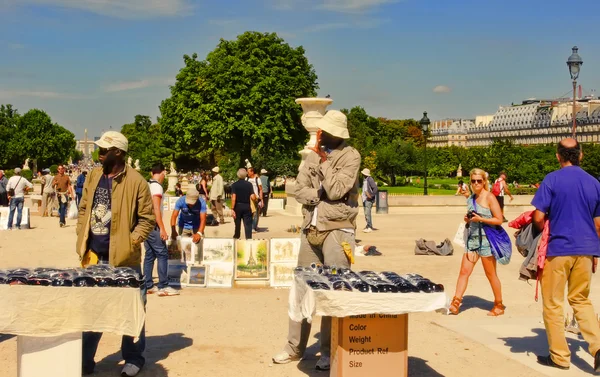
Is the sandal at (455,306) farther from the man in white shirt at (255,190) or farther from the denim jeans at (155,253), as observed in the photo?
the man in white shirt at (255,190)

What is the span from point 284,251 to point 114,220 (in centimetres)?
622

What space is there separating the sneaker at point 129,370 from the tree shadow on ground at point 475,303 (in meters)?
5.13

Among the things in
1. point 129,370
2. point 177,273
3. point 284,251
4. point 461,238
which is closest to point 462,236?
point 461,238

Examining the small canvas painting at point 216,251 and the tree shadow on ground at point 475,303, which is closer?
the tree shadow on ground at point 475,303

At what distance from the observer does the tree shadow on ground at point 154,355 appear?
723 centimetres

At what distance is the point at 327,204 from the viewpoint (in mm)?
7293

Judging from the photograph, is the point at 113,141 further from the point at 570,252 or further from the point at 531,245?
the point at 570,252

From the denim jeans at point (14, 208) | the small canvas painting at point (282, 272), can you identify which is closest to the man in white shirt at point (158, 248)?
the small canvas painting at point (282, 272)

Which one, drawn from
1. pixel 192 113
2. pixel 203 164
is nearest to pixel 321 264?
pixel 192 113

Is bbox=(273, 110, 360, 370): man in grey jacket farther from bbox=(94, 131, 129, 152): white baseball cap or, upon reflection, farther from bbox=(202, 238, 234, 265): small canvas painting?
bbox=(202, 238, 234, 265): small canvas painting

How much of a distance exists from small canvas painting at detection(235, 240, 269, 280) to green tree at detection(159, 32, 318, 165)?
37.9 metres

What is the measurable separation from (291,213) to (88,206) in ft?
77.1

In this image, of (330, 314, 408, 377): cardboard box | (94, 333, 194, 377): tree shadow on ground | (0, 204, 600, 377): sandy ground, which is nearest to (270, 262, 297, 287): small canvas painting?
(0, 204, 600, 377): sandy ground

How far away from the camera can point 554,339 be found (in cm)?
757
